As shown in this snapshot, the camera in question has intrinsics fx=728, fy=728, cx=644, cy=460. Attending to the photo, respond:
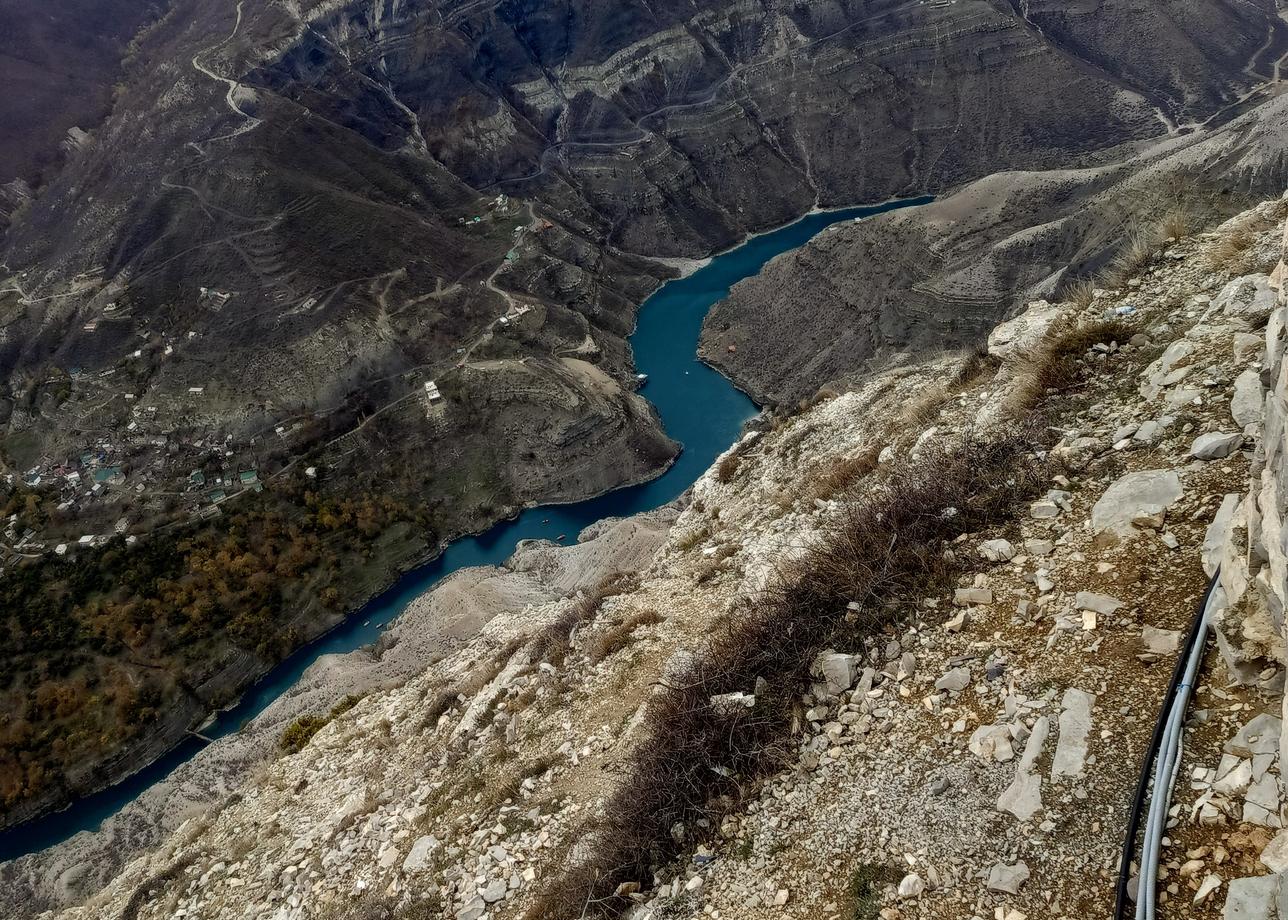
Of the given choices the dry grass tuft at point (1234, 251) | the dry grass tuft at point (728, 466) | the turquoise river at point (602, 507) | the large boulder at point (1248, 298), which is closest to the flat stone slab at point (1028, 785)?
the large boulder at point (1248, 298)

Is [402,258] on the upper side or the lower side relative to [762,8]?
lower

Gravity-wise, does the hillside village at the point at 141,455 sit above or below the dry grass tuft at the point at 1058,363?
above

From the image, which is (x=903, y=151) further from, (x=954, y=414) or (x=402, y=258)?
(x=954, y=414)

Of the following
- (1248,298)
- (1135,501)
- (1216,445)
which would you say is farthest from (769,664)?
(1248,298)

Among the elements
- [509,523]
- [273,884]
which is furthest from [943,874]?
[509,523]

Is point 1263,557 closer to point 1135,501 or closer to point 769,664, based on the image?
point 1135,501

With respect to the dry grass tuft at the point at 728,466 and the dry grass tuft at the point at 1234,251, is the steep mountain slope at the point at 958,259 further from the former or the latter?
the dry grass tuft at the point at 728,466
